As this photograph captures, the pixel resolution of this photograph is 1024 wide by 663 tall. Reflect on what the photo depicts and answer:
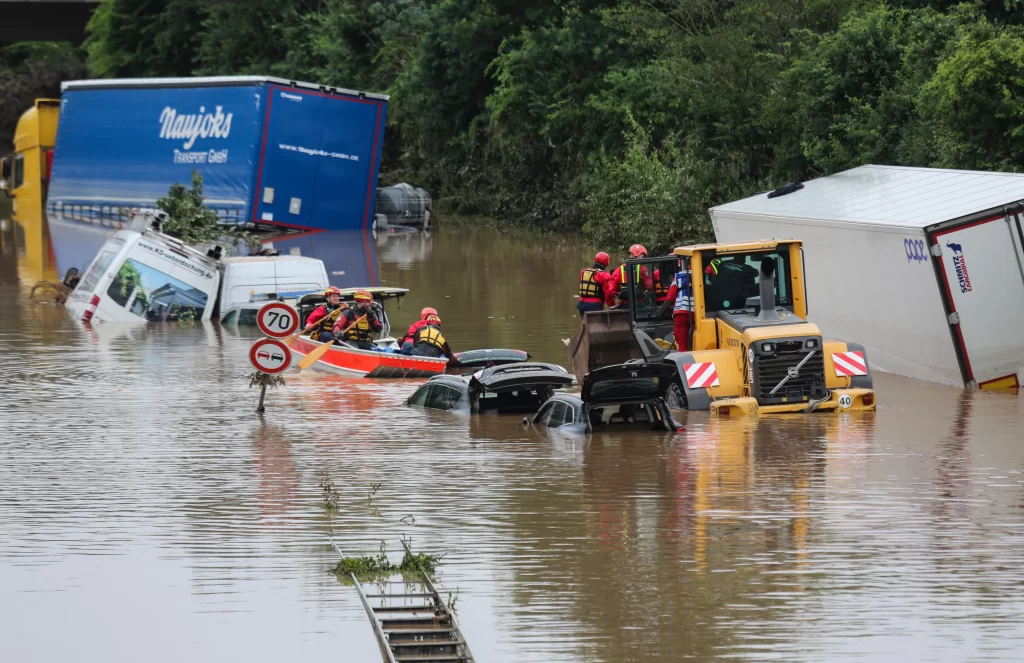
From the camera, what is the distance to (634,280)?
2005 cm

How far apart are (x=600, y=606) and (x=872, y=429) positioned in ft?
24.5

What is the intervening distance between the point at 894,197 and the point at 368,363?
7.95 meters

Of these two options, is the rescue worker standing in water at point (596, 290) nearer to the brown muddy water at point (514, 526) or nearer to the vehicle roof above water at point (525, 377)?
the brown muddy water at point (514, 526)

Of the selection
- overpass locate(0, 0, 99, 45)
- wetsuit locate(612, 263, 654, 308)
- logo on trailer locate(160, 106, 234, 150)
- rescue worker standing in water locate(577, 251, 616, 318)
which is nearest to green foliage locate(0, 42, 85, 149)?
overpass locate(0, 0, 99, 45)

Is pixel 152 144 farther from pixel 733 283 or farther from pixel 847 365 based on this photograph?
pixel 847 365

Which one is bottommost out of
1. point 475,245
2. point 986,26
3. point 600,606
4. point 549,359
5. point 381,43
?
point 600,606

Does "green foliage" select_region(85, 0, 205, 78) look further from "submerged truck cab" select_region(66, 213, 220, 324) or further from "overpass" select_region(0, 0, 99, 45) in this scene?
"submerged truck cab" select_region(66, 213, 220, 324)

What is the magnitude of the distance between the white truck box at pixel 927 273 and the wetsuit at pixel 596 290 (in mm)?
3147

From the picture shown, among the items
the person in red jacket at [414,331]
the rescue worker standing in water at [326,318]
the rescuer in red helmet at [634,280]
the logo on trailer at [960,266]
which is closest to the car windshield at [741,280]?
the rescuer in red helmet at [634,280]

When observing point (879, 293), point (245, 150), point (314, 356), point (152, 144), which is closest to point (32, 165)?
point (152, 144)

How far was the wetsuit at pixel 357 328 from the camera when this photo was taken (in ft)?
76.7

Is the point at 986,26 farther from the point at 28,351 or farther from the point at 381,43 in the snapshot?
the point at 381,43

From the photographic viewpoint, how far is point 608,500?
13992 millimetres

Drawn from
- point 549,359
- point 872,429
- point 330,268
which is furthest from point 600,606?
point 330,268
